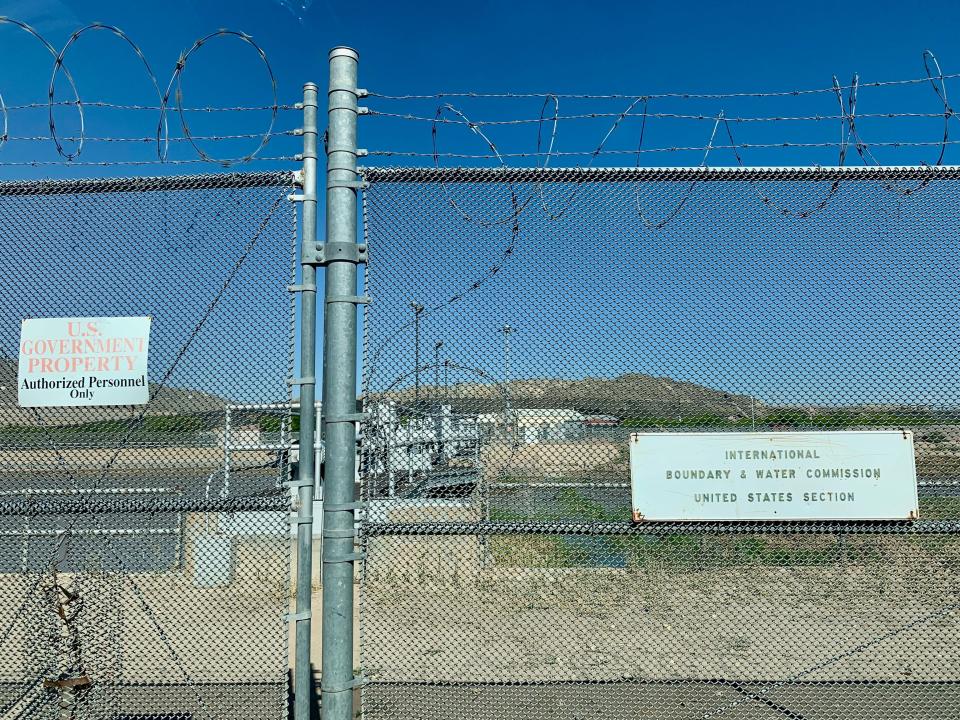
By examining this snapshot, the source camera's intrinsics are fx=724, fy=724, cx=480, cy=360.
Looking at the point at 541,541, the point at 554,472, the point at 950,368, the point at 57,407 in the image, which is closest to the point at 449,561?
the point at 541,541

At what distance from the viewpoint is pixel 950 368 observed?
3.46m

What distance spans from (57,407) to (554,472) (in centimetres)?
244

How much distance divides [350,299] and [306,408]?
53 centimetres

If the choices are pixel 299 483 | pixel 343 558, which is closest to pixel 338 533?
pixel 343 558

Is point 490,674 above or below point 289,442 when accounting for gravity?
below

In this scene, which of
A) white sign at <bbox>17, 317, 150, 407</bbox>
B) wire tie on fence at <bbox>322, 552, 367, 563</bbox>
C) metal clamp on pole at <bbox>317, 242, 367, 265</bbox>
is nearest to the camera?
wire tie on fence at <bbox>322, 552, 367, 563</bbox>

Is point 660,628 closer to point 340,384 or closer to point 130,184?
point 340,384

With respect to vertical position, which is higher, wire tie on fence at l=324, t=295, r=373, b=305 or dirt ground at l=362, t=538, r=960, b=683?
A: wire tie on fence at l=324, t=295, r=373, b=305

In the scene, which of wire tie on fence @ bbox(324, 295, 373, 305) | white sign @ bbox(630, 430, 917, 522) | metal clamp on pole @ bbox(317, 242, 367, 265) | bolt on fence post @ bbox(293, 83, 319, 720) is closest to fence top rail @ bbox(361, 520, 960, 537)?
white sign @ bbox(630, 430, 917, 522)

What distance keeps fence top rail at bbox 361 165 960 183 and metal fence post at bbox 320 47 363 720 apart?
0.37 meters

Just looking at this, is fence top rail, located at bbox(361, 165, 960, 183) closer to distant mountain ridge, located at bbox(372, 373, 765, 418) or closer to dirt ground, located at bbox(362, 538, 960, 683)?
distant mountain ridge, located at bbox(372, 373, 765, 418)

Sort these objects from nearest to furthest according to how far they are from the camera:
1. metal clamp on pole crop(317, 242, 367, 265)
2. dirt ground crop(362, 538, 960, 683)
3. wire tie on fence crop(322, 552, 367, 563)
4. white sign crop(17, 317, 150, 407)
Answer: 1. wire tie on fence crop(322, 552, 367, 563)
2. metal clamp on pole crop(317, 242, 367, 265)
3. white sign crop(17, 317, 150, 407)
4. dirt ground crop(362, 538, 960, 683)

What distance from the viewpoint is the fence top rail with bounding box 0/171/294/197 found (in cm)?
354

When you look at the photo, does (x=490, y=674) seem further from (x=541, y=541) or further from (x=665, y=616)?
(x=665, y=616)
